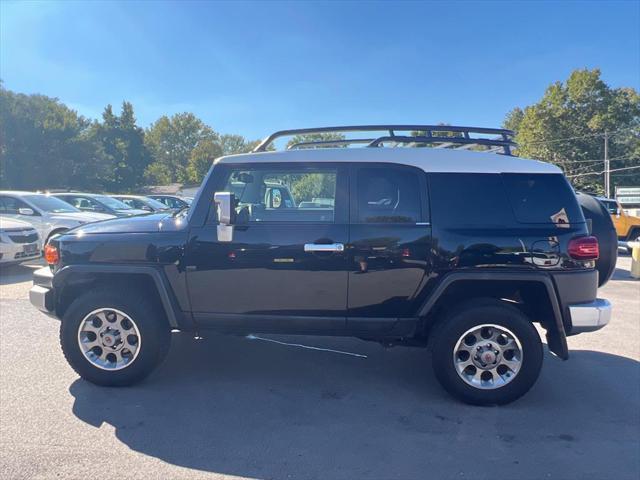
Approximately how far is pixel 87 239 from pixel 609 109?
47.3 m

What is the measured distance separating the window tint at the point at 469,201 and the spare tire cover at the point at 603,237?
1.13 meters

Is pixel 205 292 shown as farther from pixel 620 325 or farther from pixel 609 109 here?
pixel 609 109

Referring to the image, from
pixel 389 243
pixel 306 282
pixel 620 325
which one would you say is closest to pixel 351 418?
pixel 306 282

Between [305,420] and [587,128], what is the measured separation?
1855 inches

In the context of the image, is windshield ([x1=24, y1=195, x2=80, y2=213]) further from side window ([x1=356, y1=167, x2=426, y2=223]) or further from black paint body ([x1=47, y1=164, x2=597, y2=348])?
side window ([x1=356, y1=167, x2=426, y2=223])

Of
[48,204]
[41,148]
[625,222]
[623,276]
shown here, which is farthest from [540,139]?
[41,148]

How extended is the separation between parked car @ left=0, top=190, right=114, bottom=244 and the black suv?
7162mm

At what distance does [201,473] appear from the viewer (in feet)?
9.03

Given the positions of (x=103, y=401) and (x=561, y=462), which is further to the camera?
(x=103, y=401)

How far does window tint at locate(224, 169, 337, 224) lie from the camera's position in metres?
3.72

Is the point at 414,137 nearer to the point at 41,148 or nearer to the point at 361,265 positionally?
the point at 361,265

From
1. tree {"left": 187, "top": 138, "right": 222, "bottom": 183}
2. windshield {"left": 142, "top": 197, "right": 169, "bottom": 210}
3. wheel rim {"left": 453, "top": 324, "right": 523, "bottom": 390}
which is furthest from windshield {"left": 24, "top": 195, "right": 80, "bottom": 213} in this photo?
tree {"left": 187, "top": 138, "right": 222, "bottom": 183}

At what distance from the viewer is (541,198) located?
3.61m

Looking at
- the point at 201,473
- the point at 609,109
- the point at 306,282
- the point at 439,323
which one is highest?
the point at 609,109
